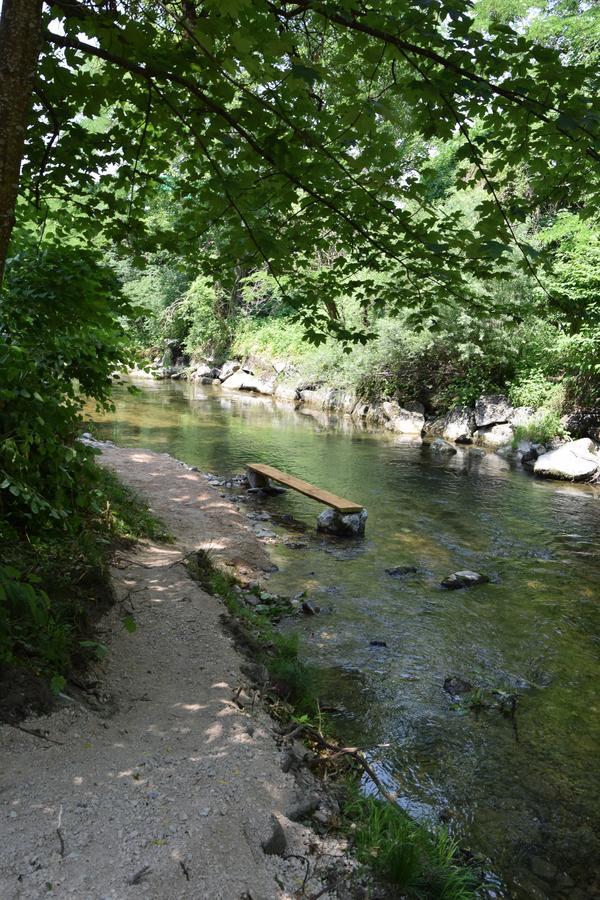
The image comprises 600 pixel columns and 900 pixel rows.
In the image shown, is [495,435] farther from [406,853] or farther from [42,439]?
[42,439]

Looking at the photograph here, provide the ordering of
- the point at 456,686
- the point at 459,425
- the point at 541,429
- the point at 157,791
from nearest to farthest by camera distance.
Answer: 1. the point at 157,791
2. the point at 456,686
3. the point at 541,429
4. the point at 459,425

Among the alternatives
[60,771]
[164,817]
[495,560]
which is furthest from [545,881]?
[495,560]

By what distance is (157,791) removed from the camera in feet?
10.6

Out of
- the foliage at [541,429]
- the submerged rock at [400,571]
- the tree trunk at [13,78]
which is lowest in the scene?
the submerged rock at [400,571]

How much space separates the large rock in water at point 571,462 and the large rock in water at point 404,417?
698cm

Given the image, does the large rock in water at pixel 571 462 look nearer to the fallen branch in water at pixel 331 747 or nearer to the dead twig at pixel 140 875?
the fallen branch in water at pixel 331 747

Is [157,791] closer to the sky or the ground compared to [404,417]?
closer to the ground

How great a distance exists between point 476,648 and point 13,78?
6712 millimetres

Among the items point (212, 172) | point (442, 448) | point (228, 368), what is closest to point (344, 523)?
point (212, 172)

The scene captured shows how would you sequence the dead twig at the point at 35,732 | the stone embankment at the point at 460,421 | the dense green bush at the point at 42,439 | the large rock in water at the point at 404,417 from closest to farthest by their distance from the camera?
the dense green bush at the point at 42,439 < the dead twig at the point at 35,732 < the stone embankment at the point at 460,421 < the large rock in water at the point at 404,417

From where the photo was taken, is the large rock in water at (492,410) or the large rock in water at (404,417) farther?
the large rock in water at (404,417)

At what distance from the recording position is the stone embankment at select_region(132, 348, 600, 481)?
16922 millimetres

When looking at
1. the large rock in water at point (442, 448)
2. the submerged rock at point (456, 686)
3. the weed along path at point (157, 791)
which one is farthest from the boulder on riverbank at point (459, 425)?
the weed along path at point (157, 791)

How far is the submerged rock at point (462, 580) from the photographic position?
341 inches
